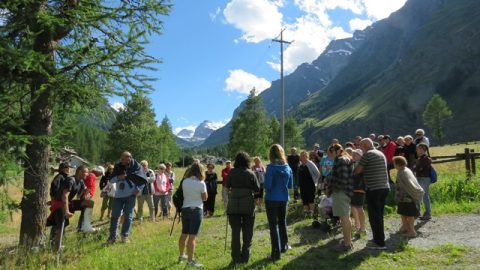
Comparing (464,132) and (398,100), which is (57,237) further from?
(398,100)

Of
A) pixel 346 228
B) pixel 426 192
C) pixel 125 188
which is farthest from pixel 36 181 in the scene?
pixel 426 192

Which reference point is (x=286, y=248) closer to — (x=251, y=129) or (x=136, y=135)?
(x=136, y=135)

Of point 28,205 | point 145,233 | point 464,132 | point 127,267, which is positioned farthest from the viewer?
point 464,132

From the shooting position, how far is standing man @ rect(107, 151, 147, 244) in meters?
10.3

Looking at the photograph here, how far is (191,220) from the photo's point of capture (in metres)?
8.15

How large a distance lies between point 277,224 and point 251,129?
45442 mm

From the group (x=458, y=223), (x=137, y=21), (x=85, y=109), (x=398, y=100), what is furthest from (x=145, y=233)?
(x=398, y=100)

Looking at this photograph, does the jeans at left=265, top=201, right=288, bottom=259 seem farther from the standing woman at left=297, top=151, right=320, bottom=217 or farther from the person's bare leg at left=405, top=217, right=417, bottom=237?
the standing woman at left=297, top=151, right=320, bottom=217

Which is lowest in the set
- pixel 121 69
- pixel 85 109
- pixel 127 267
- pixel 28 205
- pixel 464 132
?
pixel 127 267

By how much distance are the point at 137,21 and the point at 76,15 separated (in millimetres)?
1697

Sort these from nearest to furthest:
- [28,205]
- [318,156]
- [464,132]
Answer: [28,205] < [318,156] < [464,132]

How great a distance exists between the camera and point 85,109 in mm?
10383

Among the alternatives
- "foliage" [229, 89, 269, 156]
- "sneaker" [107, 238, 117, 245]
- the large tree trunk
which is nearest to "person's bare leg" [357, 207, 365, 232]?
"sneaker" [107, 238, 117, 245]

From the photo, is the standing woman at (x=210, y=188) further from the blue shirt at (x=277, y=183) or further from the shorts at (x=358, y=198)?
the blue shirt at (x=277, y=183)
